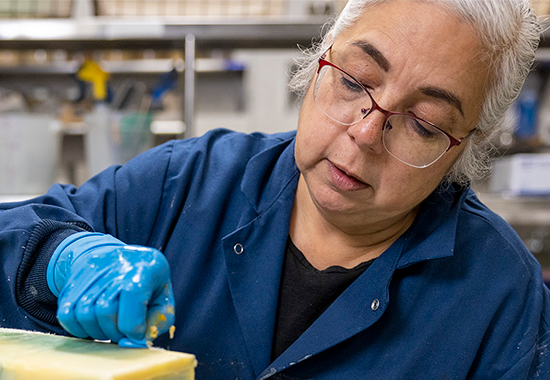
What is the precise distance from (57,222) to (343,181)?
55 cm

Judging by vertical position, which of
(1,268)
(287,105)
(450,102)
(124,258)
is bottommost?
(287,105)

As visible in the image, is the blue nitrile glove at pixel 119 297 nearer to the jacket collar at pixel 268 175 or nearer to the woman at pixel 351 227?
the woman at pixel 351 227

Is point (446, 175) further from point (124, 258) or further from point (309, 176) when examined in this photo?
point (124, 258)

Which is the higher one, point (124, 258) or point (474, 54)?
point (474, 54)

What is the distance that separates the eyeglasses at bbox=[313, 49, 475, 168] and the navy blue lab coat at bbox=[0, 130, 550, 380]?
202mm

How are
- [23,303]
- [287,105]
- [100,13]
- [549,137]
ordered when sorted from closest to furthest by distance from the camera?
[23,303] → [100,13] → [549,137] → [287,105]

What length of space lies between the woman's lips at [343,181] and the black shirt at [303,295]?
224mm

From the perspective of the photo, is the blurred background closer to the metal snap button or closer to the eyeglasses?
the eyeglasses

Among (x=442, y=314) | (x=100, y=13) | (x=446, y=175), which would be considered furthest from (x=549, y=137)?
(x=100, y=13)

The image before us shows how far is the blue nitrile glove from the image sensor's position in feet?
2.13

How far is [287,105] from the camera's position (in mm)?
3303

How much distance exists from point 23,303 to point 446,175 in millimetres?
917

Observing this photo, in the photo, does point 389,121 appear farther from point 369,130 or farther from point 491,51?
point 491,51

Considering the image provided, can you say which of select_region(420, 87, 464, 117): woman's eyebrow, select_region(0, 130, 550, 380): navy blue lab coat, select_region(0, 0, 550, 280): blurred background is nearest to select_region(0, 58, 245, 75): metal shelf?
select_region(0, 0, 550, 280): blurred background
